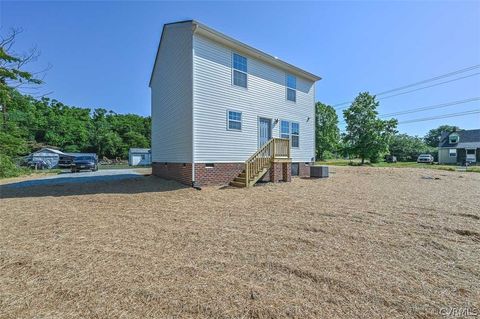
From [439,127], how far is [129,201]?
92.3 m

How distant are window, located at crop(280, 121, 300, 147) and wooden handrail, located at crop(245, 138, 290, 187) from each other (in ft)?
7.44

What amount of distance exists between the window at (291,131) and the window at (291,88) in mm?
1545

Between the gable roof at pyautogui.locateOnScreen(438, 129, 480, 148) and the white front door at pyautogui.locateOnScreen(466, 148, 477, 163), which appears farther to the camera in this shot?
the gable roof at pyautogui.locateOnScreen(438, 129, 480, 148)

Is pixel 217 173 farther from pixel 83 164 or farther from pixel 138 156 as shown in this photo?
pixel 138 156

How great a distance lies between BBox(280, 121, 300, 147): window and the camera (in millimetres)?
13203

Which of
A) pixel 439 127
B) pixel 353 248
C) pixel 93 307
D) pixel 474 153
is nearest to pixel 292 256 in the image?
pixel 353 248

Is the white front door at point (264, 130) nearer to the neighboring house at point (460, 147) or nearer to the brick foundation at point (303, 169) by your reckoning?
the brick foundation at point (303, 169)

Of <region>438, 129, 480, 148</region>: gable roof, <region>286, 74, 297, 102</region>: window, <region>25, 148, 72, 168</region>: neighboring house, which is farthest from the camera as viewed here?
<region>25, 148, 72, 168</region>: neighboring house

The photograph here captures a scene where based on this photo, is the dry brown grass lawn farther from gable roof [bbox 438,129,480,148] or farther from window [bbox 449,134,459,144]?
window [bbox 449,134,459,144]

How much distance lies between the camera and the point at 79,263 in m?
3.16

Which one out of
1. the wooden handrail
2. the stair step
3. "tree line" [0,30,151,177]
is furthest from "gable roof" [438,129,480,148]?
"tree line" [0,30,151,177]

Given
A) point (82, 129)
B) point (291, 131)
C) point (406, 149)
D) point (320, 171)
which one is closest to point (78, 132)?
point (82, 129)

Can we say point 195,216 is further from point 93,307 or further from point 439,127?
point 439,127

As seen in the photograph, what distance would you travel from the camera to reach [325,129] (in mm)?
42219
